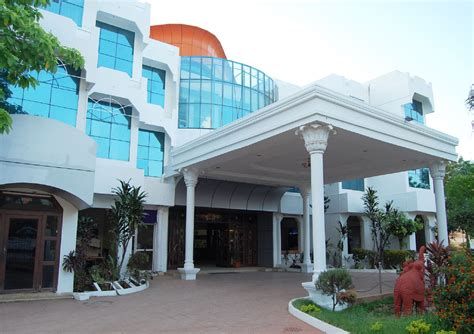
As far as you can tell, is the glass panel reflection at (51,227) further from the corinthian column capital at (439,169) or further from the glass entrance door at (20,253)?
the corinthian column capital at (439,169)

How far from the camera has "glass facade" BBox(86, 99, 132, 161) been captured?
53.2ft

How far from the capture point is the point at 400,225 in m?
22.0

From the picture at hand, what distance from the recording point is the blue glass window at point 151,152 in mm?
17672

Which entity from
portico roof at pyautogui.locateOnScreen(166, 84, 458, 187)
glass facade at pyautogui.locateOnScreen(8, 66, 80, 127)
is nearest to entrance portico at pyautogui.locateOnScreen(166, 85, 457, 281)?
portico roof at pyautogui.locateOnScreen(166, 84, 458, 187)

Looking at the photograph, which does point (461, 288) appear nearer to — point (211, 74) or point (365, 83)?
point (211, 74)

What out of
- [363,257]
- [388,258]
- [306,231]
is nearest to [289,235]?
[363,257]

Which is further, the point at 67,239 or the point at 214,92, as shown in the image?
the point at 214,92

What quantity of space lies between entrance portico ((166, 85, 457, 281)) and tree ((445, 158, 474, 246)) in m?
4.27

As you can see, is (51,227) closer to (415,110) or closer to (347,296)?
(347,296)

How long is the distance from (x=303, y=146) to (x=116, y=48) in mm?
9386

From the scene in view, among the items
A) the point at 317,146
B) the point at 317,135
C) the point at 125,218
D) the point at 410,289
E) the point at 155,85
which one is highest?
the point at 155,85

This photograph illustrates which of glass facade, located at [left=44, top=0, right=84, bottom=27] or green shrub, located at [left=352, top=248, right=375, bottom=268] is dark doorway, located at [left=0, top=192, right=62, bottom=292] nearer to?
glass facade, located at [left=44, top=0, right=84, bottom=27]

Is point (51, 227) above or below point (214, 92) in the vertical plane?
below

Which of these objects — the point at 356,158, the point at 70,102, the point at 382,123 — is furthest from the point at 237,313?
the point at 70,102
